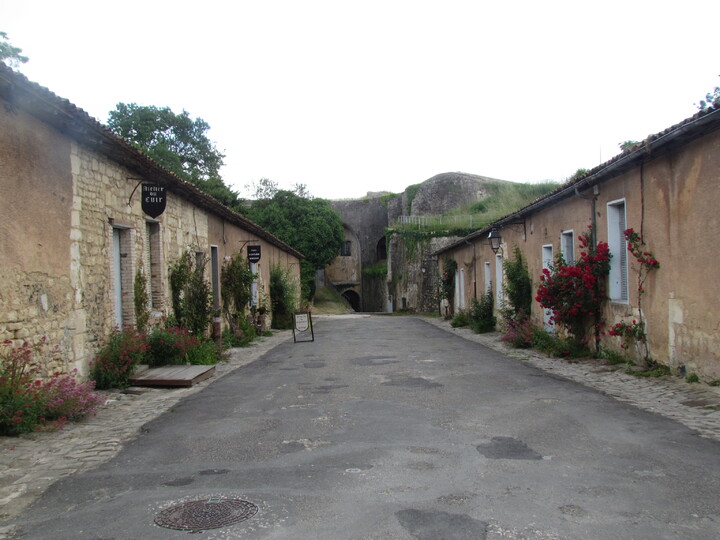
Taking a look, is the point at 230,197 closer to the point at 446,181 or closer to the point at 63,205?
the point at 446,181

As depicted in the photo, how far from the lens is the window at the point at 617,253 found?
10883 mm

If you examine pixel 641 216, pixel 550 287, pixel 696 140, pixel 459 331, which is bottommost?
pixel 459 331

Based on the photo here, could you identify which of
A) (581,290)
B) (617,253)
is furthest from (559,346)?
(617,253)

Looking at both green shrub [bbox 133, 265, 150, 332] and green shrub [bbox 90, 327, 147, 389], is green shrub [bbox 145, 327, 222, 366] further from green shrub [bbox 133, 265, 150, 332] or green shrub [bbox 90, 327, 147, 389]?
green shrub [bbox 90, 327, 147, 389]

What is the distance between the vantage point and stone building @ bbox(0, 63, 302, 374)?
682 centimetres

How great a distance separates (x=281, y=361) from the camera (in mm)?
12719

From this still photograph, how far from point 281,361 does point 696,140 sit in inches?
338

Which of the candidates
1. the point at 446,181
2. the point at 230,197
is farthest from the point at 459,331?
the point at 446,181

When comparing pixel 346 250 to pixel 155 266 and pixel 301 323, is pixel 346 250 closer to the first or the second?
pixel 301 323

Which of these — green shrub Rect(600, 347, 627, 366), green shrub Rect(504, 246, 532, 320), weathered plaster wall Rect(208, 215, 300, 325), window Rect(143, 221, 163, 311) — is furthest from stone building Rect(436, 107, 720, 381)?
weathered plaster wall Rect(208, 215, 300, 325)

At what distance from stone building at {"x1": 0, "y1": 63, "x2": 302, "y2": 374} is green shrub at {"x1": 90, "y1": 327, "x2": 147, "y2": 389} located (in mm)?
207

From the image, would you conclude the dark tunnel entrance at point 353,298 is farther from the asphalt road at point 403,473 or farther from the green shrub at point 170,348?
the asphalt road at point 403,473

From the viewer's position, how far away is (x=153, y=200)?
1071cm

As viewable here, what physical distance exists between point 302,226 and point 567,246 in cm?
2913
